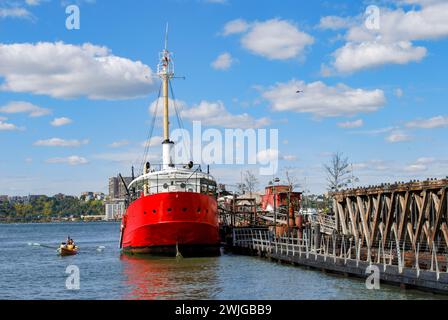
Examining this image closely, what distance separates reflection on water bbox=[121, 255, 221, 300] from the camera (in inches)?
1198

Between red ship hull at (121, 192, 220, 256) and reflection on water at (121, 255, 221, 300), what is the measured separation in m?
0.89

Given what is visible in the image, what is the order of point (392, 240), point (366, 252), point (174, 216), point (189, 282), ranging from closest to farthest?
point (189, 282), point (366, 252), point (392, 240), point (174, 216)

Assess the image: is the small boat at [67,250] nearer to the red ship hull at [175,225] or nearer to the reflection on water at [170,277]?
the reflection on water at [170,277]

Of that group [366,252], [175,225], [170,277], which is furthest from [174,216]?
[366,252]

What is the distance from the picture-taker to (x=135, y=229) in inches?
1887

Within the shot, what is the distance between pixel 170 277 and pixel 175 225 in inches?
354

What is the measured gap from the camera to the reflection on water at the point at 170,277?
30.4 meters

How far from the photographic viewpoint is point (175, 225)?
148 feet

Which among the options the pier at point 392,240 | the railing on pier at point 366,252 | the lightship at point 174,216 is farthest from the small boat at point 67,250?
the pier at point 392,240

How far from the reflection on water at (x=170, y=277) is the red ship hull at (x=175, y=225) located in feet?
2.92

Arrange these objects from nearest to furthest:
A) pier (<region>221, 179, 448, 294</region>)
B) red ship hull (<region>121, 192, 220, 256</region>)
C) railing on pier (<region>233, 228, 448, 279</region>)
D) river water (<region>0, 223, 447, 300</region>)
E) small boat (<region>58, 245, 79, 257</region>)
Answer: pier (<region>221, 179, 448, 294</region>) → railing on pier (<region>233, 228, 448, 279</region>) → river water (<region>0, 223, 447, 300</region>) → red ship hull (<region>121, 192, 220, 256</region>) → small boat (<region>58, 245, 79, 257</region>)

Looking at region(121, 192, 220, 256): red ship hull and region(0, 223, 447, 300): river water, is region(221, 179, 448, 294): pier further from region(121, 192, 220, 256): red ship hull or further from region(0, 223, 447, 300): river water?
region(121, 192, 220, 256): red ship hull

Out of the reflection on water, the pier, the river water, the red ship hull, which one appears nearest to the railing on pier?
the pier

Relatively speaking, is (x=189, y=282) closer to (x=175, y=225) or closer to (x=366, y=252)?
(x=366, y=252)
